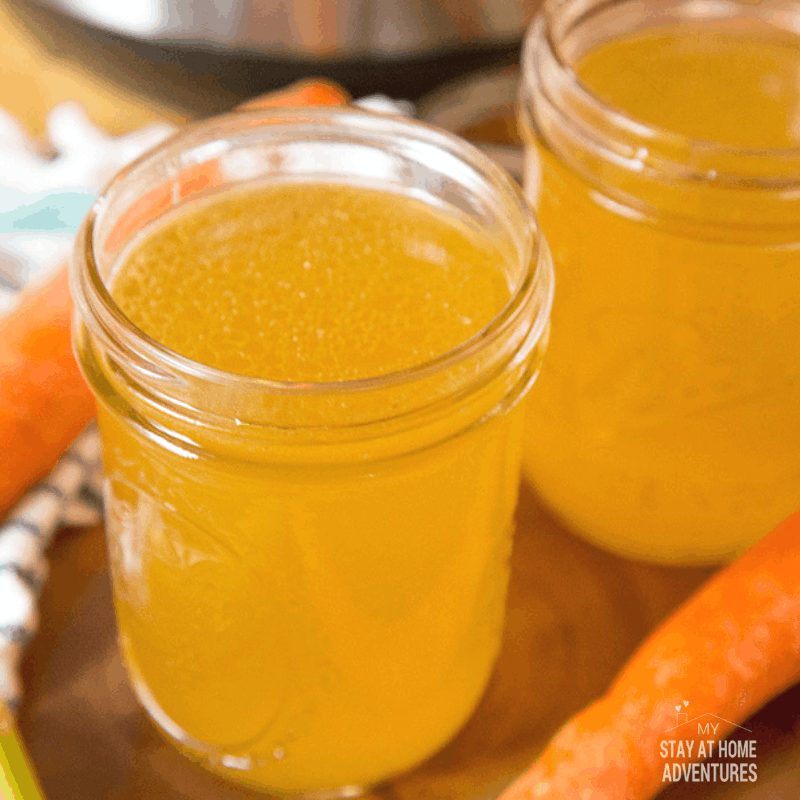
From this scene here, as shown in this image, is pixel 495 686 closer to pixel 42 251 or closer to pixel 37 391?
pixel 37 391

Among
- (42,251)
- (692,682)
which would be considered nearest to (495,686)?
(692,682)

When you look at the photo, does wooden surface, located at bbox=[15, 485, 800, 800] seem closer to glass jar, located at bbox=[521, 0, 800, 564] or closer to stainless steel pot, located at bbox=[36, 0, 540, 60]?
glass jar, located at bbox=[521, 0, 800, 564]

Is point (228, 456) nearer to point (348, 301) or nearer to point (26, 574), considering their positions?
point (348, 301)

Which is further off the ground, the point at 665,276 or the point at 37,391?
the point at 665,276

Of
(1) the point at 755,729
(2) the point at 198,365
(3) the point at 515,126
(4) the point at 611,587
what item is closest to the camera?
(2) the point at 198,365

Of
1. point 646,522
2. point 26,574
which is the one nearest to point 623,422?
point 646,522

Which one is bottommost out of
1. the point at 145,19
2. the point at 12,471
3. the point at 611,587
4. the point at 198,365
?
the point at 611,587
